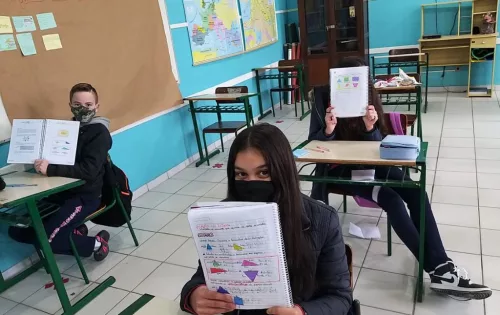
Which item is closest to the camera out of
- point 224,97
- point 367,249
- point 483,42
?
point 367,249

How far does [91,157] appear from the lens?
7.70ft

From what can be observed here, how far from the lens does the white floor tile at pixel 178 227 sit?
2.89m

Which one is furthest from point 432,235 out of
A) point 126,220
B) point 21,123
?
point 21,123

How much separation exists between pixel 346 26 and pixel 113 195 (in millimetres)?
5140

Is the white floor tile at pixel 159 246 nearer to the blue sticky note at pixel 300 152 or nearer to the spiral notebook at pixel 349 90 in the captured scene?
the blue sticky note at pixel 300 152

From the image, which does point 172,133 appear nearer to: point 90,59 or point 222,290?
point 90,59

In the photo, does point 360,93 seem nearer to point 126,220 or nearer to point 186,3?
point 126,220

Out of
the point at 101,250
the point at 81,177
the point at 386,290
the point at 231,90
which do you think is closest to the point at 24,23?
A: the point at 81,177

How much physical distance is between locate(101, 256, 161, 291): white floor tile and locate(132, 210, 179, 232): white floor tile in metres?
0.41

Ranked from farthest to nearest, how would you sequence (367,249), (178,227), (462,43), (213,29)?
1. (462,43)
2. (213,29)
3. (178,227)
4. (367,249)

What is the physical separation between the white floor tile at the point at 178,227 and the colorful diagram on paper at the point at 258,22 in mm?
3137

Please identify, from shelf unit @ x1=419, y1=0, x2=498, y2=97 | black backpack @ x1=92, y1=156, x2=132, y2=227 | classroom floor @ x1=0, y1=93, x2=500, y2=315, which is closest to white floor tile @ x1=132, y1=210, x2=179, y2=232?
classroom floor @ x1=0, y1=93, x2=500, y2=315

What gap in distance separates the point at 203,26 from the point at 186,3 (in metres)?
0.35

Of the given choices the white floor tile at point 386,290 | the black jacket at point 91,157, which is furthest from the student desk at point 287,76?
the white floor tile at point 386,290
